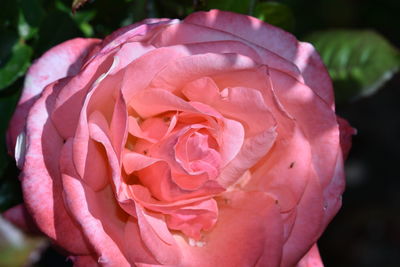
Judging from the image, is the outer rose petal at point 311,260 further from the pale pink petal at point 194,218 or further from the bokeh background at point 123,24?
the bokeh background at point 123,24

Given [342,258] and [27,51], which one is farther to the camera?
[342,258]

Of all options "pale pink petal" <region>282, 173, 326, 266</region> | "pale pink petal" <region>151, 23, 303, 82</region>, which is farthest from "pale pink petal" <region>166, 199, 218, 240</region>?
"pale pink petal" <region>151, 23, 303, 82</region>

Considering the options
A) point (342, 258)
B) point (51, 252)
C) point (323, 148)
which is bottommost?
point (342, 258)

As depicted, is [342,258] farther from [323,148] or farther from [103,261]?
[103,261]

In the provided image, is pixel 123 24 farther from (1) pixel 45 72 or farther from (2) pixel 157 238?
(2) pixel 157 238

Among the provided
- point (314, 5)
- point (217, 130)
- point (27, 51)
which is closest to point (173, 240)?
point (217, 130)

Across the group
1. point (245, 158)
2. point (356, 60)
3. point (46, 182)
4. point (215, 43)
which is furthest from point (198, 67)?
point (356, 60)
